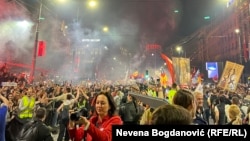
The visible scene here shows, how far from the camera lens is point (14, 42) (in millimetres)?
34281

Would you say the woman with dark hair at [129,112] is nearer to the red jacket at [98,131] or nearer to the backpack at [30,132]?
the backpack at [30,132]

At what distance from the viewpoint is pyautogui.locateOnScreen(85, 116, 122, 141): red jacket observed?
260 centimetres

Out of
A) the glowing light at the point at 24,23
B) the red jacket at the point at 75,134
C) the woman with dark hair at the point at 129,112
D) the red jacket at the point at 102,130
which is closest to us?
the red jacket at the point at 102,130

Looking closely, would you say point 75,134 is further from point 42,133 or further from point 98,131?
point 42,133

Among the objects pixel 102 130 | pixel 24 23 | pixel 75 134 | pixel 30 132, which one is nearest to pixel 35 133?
pixel 30 132

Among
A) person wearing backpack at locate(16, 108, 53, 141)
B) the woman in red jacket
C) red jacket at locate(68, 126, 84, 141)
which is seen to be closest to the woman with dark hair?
person wearing backpack at locate(16, 108, 53, 141)

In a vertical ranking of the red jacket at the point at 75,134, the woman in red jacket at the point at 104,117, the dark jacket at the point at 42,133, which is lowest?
the dark jacket at the point at 42,133

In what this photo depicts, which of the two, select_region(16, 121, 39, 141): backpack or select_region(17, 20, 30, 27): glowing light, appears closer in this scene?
select_region(16, 121, 39, 141): backpack

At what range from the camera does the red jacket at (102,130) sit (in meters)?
2.60

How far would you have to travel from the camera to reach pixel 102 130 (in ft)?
9.30

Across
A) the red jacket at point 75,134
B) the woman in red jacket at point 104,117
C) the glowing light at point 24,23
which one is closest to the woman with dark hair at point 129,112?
the woman in red jacket at point 104,117

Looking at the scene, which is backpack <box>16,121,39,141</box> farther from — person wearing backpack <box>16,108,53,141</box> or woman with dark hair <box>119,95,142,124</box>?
woman with dark hair <box>119,95,142,124</box>

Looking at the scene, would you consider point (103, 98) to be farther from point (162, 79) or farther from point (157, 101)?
point (162, 79)

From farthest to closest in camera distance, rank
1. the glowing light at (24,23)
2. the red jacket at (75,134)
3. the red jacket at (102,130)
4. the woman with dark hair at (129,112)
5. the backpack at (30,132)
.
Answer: the glowing light at (24,23), the woman with dark hair at (129,112), the backpack at (30,132), the red jacket at (75,134), the red jacket at (102,130)
